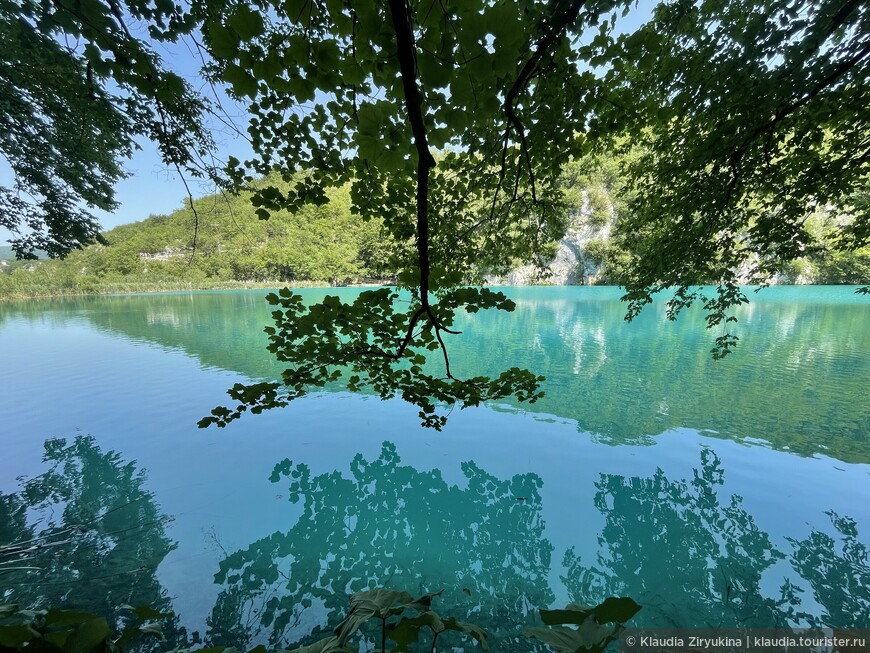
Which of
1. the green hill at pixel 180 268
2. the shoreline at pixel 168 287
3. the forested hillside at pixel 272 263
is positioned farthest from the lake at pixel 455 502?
the green hill at pixel 180 268

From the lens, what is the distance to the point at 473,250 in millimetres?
4289

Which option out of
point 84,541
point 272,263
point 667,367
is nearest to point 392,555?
point 84,541

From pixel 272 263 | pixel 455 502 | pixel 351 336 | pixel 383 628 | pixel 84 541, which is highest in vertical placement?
pixel 272 263

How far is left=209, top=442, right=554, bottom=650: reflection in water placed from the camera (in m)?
3.32

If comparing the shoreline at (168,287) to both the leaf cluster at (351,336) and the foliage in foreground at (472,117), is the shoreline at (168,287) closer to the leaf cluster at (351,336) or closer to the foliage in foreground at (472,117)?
the foliage in foreground at (472,117)

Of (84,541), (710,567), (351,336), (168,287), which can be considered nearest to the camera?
(351,336)

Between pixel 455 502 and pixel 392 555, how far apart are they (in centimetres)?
131

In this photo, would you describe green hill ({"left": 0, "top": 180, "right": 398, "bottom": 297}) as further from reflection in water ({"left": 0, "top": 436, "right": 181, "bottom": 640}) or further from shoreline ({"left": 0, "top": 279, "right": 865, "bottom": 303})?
reflection in water ({"left": 0, "top": 436, "right": 181, "bottom": 640})

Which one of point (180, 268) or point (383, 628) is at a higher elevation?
point (180, 268)

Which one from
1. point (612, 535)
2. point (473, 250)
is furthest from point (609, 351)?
point (473, 250)

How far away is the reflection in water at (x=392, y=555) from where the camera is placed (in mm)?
3318

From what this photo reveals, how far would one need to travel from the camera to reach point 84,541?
432cm

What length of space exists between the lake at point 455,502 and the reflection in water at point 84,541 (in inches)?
1.2

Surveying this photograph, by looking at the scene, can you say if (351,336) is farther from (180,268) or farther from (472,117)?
(180,268)
